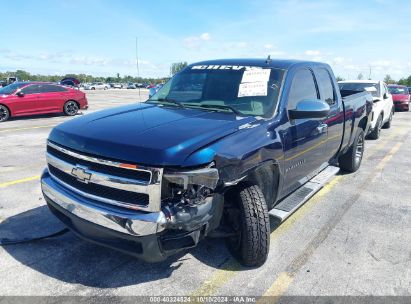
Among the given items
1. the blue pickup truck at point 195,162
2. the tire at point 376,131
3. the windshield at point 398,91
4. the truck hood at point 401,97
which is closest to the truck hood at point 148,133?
the blue pickup truck at point 195,162

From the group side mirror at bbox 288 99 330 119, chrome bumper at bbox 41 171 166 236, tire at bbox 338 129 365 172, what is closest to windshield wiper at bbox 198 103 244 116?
side mirror at bbox 288 99 330 119

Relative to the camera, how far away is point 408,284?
3150 mm

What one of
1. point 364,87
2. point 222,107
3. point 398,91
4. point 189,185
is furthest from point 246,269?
point 398,91

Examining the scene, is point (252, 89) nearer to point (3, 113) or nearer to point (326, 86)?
point (326, 86)

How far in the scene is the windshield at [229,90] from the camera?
12.4 feet

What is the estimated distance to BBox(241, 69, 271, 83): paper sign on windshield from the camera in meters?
4.01

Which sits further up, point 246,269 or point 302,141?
point 302,141

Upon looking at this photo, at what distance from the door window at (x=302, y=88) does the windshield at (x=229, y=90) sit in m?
0.21

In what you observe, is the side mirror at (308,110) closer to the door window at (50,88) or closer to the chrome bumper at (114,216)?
the chrome bumper at (114,216)

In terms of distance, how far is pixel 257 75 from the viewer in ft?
13.3

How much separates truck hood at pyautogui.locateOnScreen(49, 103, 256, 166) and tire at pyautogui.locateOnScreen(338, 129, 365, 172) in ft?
12.0

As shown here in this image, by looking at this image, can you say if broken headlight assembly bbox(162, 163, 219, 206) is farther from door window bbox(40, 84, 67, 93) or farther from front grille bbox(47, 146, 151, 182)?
door window bbox(40, 84, 67, 93)

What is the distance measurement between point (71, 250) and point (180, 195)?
1582mm

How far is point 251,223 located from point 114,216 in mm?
1159
